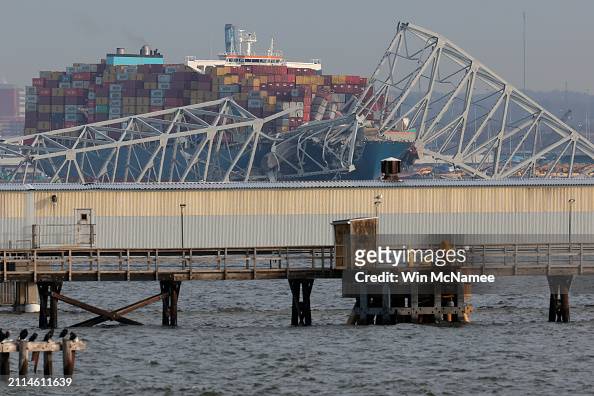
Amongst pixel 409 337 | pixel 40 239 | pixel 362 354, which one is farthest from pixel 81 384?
pixel 40 239

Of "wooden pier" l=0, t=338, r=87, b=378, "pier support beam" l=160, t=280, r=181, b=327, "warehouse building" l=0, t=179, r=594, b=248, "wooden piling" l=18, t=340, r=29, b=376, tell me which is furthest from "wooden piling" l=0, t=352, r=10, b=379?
"warehouse building" l=0, t=179, r=594, b=248

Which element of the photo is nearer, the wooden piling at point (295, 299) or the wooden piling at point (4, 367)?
the wooden piling at point (4, 367)

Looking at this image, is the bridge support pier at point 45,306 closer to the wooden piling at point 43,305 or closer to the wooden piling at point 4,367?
the wooden piling at point 43,305

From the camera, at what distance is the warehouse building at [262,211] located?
80062 millimetres

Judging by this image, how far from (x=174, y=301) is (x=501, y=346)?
1311 cm

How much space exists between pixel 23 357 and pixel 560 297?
24.8m

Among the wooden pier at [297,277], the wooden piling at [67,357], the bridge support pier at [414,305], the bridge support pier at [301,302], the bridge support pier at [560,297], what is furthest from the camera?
the bridge support pier at [560,297]

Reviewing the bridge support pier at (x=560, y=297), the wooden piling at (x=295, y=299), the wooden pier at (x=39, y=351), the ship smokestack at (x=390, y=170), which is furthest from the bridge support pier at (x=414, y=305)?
the ship smokestack at (x=390, y=170)

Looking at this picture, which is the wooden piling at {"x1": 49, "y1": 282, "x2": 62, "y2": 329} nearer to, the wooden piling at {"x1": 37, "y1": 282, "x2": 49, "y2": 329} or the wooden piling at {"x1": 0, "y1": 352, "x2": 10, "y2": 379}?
the wooden piling at {"x1": 37, "y1": 282, "x2": 49, "y2": 329}

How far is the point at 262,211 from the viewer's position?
81438 mm

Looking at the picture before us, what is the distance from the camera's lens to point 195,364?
54.4 metres

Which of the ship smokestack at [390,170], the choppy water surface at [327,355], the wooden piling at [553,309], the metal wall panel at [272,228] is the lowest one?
the choppy water surface at [327,355]

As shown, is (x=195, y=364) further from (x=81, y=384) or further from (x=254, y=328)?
(x=254, y=328)

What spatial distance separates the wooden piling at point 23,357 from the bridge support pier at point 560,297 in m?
23.4
